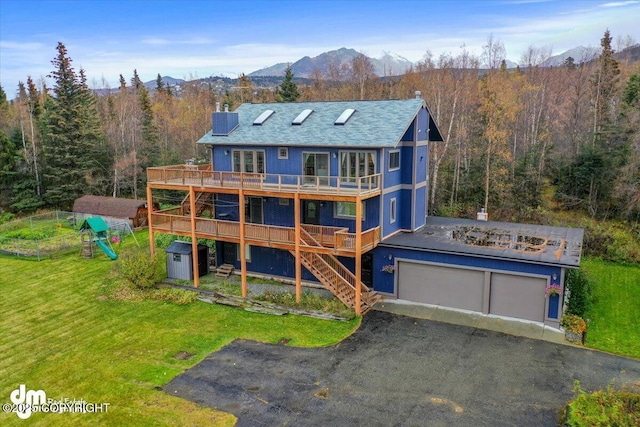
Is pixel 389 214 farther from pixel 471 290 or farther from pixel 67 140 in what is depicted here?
pixel 67 140

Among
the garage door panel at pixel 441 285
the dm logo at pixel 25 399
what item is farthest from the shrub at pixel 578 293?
the dm logo at pixel 25 399

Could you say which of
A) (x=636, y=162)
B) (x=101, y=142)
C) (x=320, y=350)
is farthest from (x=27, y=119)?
(x=636, y=162)

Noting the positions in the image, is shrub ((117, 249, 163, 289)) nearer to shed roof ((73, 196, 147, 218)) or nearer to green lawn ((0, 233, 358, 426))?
green lawn ((0, 233, 358, 426))

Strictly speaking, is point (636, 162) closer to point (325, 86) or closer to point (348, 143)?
point (348, 143)

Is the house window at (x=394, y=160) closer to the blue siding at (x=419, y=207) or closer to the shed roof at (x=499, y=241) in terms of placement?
the blue siding at (x=419, y=207)

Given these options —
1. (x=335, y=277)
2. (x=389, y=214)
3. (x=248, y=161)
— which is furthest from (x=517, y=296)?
(x=248, y=161)

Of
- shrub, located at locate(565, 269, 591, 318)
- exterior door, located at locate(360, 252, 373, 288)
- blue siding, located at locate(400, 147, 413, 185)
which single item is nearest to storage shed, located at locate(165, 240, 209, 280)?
exterior door, located at locate(360, 252, 373, 288)
